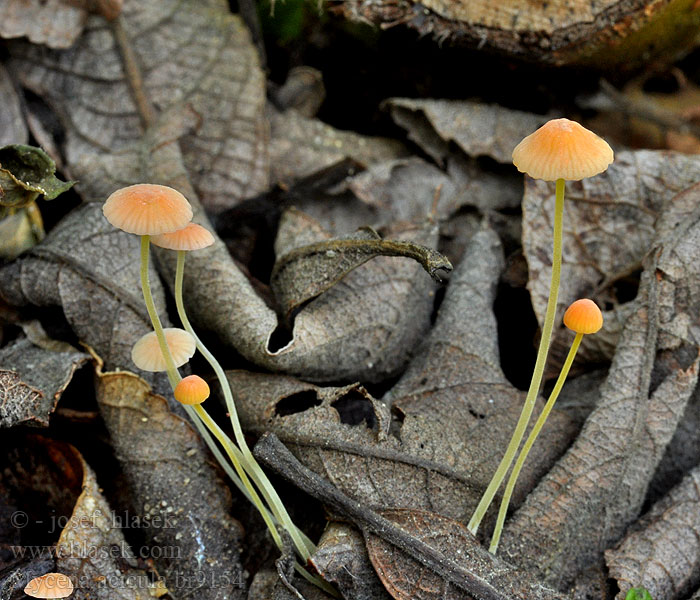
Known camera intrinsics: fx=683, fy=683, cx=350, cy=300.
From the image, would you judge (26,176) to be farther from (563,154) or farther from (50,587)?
(563,154)

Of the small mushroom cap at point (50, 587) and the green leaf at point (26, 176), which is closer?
the small mushroom cap at point (50, 587)

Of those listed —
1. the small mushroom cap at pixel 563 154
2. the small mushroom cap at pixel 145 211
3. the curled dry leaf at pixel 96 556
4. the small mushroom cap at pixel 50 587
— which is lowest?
the curled dry leaf at pixel 96 556

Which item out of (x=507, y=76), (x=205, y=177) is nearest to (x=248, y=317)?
(x=205, y=177)

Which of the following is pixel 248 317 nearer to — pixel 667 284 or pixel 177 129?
pixel 177 129

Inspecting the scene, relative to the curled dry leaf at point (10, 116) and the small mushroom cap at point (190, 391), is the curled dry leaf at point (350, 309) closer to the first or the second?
the small mushroom cap at point (190, 391)

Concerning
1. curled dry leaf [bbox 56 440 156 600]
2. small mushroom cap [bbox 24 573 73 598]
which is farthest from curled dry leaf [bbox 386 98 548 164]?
small mushroom cap [bbox 24 573 73 598]

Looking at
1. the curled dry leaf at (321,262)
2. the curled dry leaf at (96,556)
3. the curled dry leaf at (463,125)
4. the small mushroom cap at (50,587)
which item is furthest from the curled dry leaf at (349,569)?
the curled dry leaf at (463,125)

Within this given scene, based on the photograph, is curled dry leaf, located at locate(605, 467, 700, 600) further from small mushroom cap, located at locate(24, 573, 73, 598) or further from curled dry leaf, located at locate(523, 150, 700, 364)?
small mushroom cap, located at locate(24, 573, 73, 598)
